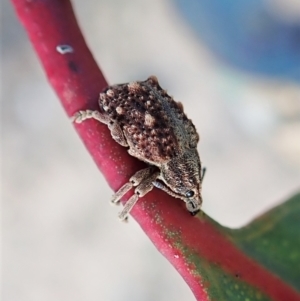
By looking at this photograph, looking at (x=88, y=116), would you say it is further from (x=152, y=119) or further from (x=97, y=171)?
(x=97, y=171)

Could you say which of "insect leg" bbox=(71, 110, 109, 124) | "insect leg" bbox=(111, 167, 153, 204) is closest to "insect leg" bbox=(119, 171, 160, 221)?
"insect leg" bbox=(111, 167, 153, 204)

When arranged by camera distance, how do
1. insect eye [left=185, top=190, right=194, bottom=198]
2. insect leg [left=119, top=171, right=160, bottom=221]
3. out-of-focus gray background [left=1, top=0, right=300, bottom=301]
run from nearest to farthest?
insect leg [left=119, top=171, right=160, bottom=221] → insect eye [left=185, top=190, right=194, bottom=198] → out-of-focus gray background [left=1, top=0, right=300, bottom=301]

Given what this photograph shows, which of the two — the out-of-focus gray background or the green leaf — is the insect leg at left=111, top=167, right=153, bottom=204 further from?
the out-of-focus gray background

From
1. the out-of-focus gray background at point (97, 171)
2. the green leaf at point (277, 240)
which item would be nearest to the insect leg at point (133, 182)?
the green leaf at point (277, 240)

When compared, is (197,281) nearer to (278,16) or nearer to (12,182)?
(12,182)

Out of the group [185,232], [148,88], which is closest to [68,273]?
[148,88]

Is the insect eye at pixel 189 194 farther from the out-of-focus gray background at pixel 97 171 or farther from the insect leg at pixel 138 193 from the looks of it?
the out-of-focus gray background at pixel 97 171
